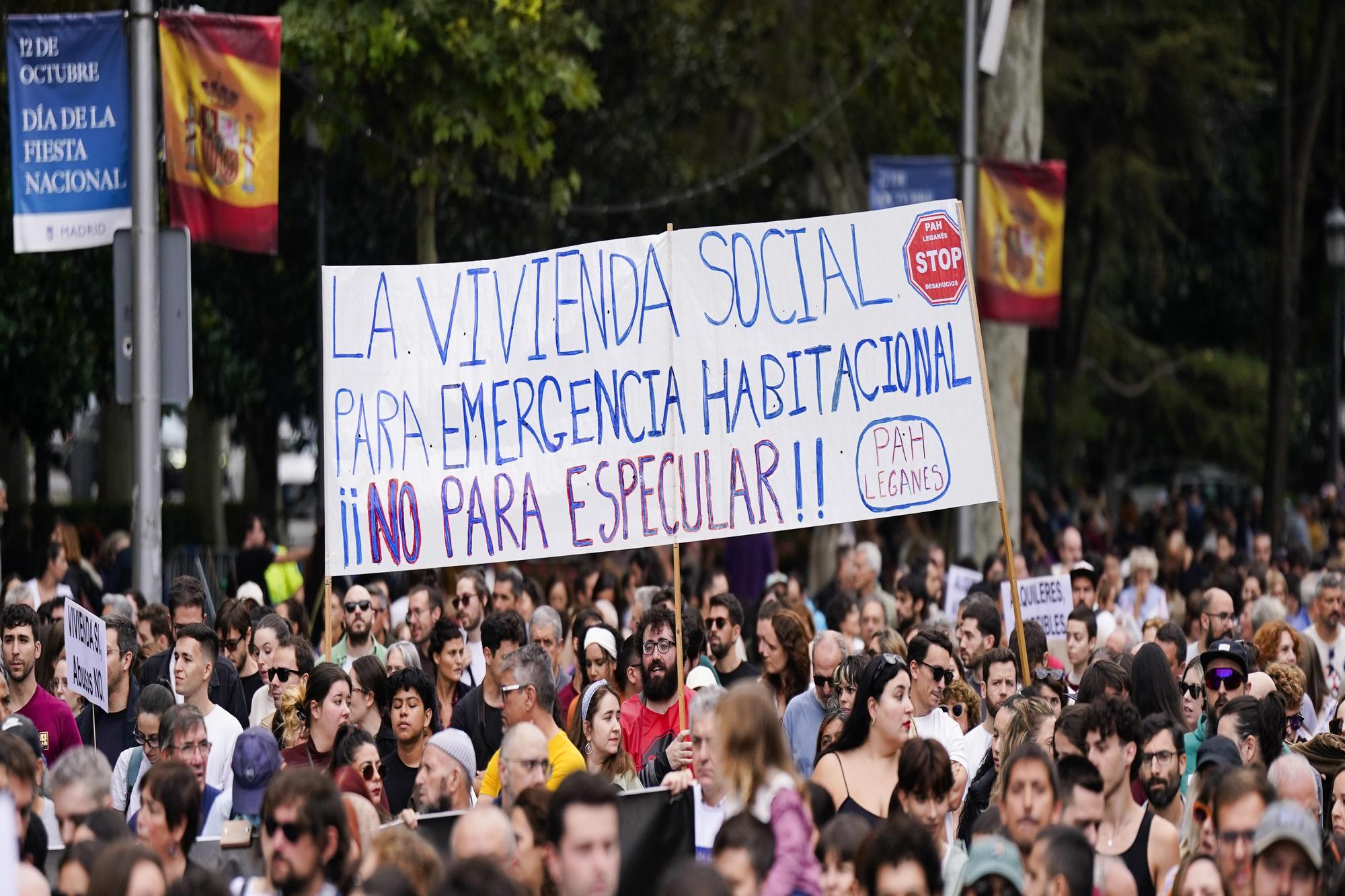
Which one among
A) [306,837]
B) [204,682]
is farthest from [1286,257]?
[306,837]

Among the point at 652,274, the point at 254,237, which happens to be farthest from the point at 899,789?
the point at 254,237

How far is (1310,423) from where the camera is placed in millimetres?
39312

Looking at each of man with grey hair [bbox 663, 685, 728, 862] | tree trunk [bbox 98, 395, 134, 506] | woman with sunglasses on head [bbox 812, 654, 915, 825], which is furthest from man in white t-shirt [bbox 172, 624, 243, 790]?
tree trunk [bbox 98, 395, 134, 506]

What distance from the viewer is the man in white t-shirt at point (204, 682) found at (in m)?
8.77

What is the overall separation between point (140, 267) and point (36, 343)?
955 cm

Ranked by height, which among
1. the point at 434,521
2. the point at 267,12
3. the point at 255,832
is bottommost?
the point at 255,832

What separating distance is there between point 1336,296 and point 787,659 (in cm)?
2174

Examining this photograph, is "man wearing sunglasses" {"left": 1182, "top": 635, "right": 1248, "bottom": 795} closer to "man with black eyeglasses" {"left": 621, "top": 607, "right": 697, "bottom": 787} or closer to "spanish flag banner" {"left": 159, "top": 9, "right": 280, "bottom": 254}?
"man with black eyeglasses" {"left": 621, "top": 607, "right": 697, "bottom": 787}

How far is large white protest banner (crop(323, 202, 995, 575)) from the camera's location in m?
9.41

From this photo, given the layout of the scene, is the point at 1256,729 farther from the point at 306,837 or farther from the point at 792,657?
the point at 306,837

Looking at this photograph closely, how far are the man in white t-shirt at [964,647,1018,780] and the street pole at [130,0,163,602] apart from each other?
18.8 feet

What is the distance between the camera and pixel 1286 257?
85.6ft

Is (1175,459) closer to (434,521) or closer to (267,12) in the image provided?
(267,12)

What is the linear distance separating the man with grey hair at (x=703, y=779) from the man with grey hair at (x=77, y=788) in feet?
6.36
